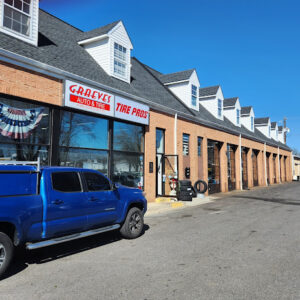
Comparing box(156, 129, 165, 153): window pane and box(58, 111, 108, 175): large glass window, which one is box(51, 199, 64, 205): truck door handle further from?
box(156, 129, 165, 153): window pane

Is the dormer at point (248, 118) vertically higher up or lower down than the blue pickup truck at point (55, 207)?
higher up

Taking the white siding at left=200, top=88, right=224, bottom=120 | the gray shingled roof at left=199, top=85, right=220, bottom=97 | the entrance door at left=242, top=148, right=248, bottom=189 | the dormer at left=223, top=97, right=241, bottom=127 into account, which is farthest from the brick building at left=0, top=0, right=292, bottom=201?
the dormer at left=223, top=97, right=241, bottom=127

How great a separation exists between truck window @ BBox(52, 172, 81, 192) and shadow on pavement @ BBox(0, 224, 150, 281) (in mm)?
1430

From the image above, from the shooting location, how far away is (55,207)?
18.3 ft

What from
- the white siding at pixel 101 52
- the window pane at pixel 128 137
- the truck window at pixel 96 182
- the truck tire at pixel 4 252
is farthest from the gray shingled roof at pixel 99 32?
the truck tire at pixel 4 252

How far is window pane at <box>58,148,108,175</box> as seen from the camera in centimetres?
1073

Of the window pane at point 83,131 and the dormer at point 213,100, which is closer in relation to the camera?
the window pane at point 83,131

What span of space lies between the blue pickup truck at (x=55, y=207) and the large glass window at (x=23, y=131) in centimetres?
375

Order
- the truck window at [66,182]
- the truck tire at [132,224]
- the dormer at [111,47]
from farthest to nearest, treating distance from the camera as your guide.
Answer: the dormer at [111,47]
the truck tire at [132,224]
the truck window at [66,182]

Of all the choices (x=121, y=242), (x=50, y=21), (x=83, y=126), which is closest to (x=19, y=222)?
(x=121, y=242)

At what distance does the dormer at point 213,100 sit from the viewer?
24.7 meters

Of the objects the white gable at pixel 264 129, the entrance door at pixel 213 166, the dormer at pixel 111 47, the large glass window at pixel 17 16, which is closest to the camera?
the large glass window at pixel 17 16

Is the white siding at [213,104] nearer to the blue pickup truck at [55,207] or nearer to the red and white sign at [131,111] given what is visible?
the red and white sign at [131,111]

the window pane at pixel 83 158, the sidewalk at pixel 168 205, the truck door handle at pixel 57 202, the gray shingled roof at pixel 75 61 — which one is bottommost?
the sidewalk at pixel 168 205
